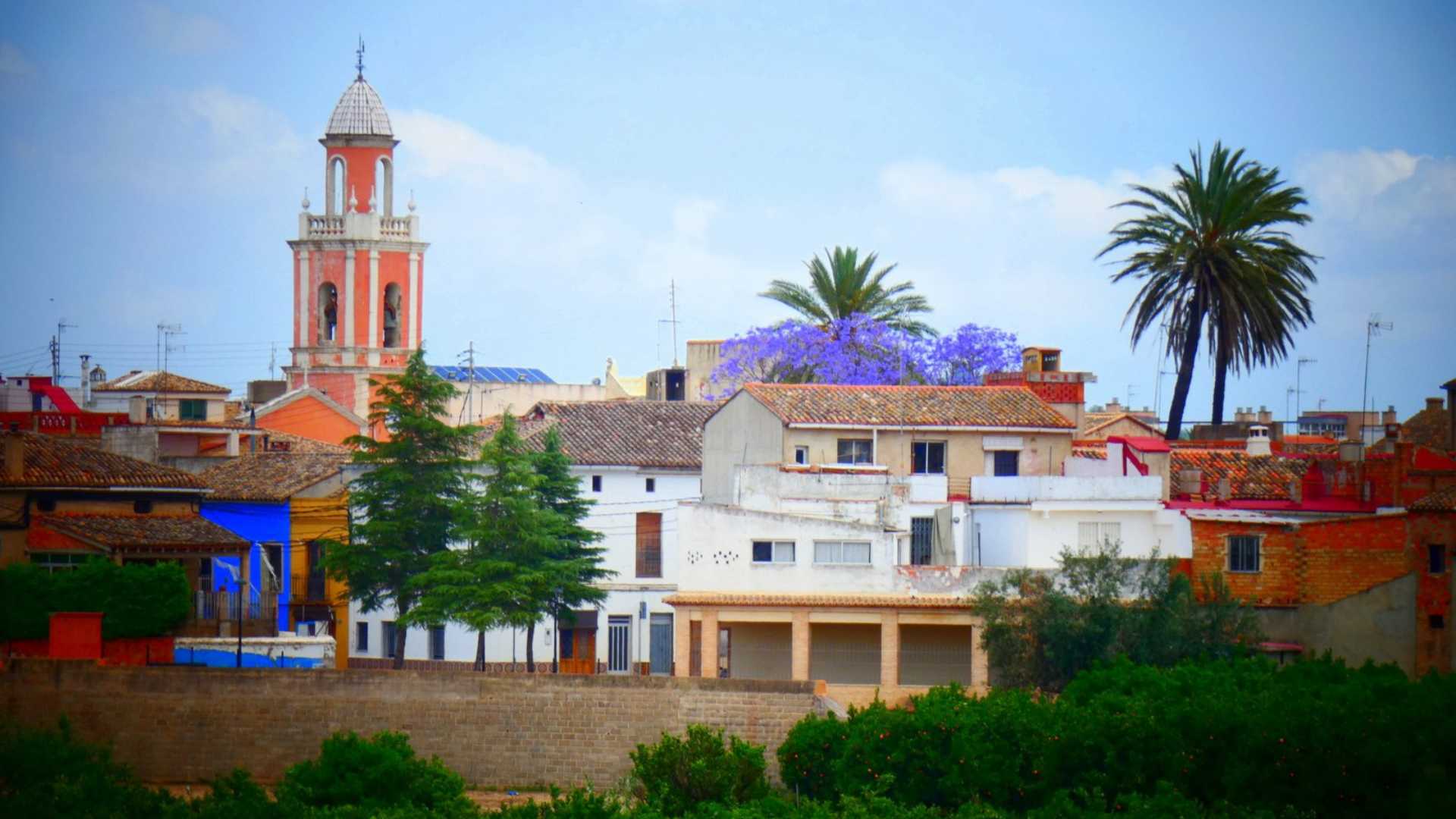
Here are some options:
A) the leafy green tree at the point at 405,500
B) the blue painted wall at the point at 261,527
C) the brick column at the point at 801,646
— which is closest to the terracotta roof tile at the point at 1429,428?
the brick column at the point at 801,646

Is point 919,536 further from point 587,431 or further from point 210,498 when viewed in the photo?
point 210,498

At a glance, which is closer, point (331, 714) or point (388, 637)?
point (331, 714)

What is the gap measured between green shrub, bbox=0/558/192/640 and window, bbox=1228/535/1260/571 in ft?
72.1

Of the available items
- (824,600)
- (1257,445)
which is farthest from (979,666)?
(1257,445)

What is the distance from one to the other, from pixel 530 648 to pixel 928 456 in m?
9.97

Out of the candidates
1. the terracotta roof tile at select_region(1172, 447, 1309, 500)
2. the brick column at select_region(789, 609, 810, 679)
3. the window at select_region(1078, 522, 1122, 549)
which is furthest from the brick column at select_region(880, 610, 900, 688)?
the terracotta roof tile at select_region(1172, 447, 1309, 500)

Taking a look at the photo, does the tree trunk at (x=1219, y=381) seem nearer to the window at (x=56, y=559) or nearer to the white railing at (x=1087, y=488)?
the white railing at (x=1087, y=488)

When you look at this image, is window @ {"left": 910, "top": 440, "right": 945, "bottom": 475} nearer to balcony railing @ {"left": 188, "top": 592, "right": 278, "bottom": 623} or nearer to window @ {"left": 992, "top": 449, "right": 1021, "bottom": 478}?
window @ {"left": 992, "top": 449, "right": 1021, "bottom": 478}

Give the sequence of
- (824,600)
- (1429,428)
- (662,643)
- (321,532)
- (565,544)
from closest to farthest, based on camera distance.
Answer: (824,600) → (565,544) → (662,643) → (321,532) → (1429,428)

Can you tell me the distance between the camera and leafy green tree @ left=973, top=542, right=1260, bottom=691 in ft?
153

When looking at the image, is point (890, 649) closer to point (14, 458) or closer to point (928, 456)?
point (928, 456)

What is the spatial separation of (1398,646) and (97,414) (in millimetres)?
43505

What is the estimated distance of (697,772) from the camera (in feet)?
134

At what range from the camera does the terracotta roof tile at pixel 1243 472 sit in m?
53.3
